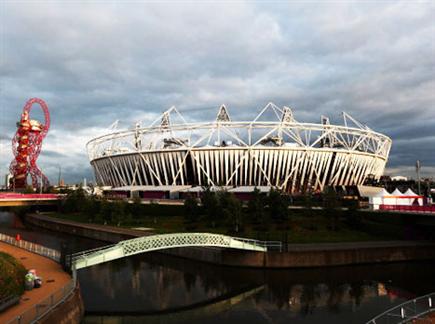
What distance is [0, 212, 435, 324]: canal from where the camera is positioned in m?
19.5

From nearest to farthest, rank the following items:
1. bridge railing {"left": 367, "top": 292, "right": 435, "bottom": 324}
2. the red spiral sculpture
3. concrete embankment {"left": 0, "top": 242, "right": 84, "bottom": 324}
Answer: bridge railing {"left": 367, "top": 292, "right": 435, "bottom": 324}, concrete embankment {"left": 0, "top": 242, "right": 84, "bottom": 324}, the red spiral sculpture

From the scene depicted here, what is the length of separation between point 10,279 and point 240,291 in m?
13.0

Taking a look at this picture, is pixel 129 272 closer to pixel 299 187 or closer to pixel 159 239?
pixel 159 239

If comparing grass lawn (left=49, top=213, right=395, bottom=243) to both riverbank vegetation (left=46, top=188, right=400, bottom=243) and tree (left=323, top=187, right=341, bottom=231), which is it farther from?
tree (left=323, top=187, right=341, bottom=231)

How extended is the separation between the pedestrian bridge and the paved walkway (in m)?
1.07

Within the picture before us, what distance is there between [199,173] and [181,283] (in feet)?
133

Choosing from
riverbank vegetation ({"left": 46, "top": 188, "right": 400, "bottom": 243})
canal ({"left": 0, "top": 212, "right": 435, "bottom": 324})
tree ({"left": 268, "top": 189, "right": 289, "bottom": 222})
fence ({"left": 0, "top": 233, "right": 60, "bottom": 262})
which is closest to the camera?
canal ({"left": 0, "top": 212, "right": 435, "bottom": 324})

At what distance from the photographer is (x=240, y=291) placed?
23.2 meters

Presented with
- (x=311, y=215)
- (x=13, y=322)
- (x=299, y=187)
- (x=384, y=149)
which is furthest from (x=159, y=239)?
(x=384, y=149)

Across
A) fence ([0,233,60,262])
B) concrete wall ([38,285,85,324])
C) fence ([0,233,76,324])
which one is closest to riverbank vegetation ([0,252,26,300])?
fence ([0,233,76,324])

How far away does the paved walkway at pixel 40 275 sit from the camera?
13827 mm

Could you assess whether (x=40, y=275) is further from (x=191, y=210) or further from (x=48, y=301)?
(x=191, y=210)

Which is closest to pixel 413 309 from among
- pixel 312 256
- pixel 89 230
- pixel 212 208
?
pixel 312 256

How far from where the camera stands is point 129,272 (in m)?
27.5
